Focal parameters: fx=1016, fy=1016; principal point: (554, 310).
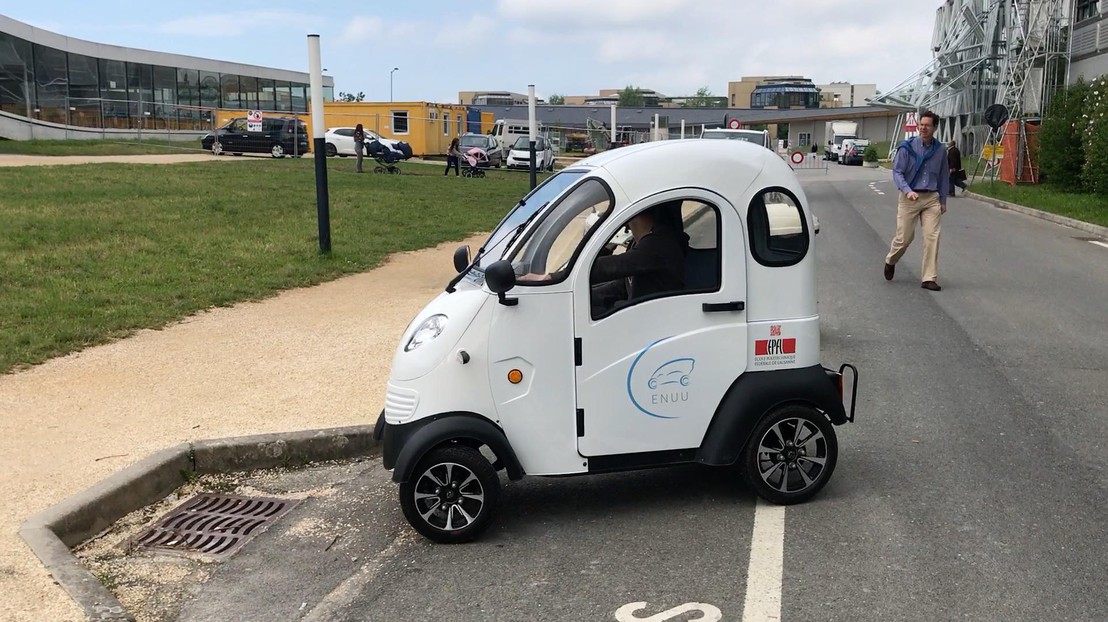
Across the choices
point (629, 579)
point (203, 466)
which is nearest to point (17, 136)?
point (203, 466)

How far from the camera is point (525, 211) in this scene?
17.7 ft

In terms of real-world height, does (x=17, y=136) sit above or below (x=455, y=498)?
above

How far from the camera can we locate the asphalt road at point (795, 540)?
4.23 metres

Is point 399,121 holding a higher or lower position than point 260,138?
higher

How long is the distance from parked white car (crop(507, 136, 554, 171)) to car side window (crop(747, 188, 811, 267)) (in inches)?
1354

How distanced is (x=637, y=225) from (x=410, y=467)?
161 cm

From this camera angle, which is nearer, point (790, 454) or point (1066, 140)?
point (790, 454)

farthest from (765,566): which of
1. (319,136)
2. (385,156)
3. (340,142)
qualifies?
(340,142)

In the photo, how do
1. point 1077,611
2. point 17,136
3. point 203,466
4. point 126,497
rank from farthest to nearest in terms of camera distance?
point 17,136 → point 203,466 → point 126,497 → point 1077,611

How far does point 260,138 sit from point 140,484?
109 feet

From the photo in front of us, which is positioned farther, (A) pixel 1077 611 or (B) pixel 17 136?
(B) pixel 17 136

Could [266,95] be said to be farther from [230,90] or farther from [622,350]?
[622,350]

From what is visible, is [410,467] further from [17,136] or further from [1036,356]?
[17,136]

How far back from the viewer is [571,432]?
4.99 meters
